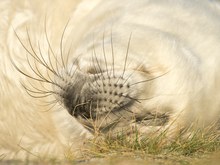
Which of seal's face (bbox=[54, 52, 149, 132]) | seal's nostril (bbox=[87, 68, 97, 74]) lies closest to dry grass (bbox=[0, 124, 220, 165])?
seal's face (bbox=[54, 52, 149, 132])

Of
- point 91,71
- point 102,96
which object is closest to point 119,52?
point 91,71

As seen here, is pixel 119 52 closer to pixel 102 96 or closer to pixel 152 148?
pixel 102 96

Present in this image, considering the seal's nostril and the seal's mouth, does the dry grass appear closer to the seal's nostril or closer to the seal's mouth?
the seal's mouth

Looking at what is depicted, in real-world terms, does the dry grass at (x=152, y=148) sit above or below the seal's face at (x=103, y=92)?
below

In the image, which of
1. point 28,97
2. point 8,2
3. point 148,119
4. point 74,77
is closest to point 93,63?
point 74,77

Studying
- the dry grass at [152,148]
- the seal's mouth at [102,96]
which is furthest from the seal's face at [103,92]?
Answer: the dry grass at [152,148]

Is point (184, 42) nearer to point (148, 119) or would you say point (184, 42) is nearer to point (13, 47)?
point (148, 119)

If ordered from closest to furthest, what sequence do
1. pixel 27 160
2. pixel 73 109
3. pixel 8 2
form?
pixel 73 109 → pixel 27 160 → pixel 8 2

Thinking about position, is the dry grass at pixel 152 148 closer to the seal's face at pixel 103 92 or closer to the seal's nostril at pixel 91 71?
→ the seal's face at pixel 103 92
